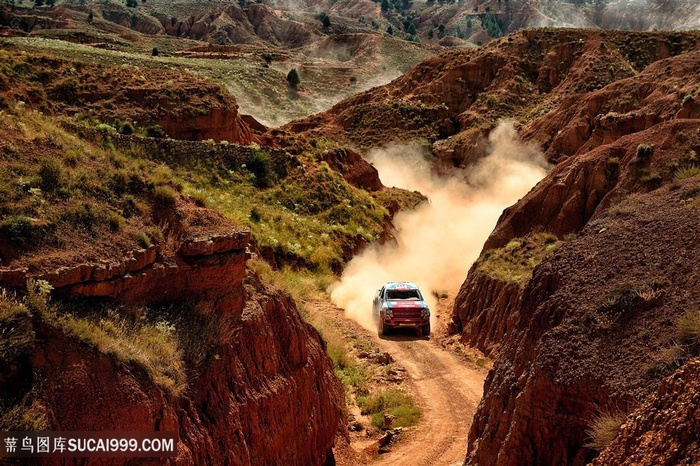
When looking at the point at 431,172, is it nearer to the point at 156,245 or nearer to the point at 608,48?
the point at 608,48

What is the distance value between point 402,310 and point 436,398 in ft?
19.2

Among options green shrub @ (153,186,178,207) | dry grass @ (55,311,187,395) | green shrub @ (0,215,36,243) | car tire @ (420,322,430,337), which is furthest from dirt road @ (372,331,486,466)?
green shrub @ (0,215,36,243)

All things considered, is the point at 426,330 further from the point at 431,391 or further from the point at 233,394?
the point at 233,394

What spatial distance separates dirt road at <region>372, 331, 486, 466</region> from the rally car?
0.51 meters

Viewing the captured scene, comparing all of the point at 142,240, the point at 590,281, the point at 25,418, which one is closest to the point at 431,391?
the point at 590,281

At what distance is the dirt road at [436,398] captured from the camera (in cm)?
1595

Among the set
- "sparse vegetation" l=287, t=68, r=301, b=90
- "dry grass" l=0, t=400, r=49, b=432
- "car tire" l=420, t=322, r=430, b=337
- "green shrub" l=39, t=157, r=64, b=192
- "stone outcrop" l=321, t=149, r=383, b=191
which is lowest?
"car tire" l=420, t=322, r=430, b=337

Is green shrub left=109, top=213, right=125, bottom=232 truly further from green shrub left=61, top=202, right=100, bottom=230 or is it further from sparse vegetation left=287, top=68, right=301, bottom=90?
sparse vegetation left=287, top=68, right=301, bottom=90

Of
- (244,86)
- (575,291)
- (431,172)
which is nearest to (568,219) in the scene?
(575,291)

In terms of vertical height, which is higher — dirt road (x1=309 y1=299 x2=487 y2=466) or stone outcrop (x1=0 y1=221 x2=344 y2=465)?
stone outcrop (x1=0 y1=221 x2=344 y2=465)

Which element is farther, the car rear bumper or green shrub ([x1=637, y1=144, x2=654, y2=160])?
the car rear bumper

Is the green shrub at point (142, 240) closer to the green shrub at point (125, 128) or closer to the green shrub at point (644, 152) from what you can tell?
Result: the green shrub at point (644, 152)

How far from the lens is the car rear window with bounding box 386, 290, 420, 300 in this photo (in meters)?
25.9

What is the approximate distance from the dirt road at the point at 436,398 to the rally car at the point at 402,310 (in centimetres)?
51
